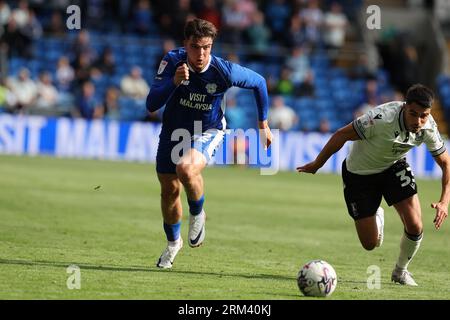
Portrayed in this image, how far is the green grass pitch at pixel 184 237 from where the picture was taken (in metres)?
9.22

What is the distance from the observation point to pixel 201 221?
34.4 feet

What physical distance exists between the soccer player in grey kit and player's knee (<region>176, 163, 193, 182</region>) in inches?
45.9

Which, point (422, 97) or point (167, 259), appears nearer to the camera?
point (422, 97)

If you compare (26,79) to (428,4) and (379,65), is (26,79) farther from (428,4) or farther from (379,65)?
(428,4)

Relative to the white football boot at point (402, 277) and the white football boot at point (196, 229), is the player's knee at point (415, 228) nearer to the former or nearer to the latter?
the white football boot at point (402, 277)

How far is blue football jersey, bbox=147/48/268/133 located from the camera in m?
10.2

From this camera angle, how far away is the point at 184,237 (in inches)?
530

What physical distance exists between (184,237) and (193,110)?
343cm

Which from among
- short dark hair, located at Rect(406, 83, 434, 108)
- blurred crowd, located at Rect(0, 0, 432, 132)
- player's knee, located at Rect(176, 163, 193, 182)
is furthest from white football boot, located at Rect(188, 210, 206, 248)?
blurred crowd, located at Rect(0, 0, 432, 132)

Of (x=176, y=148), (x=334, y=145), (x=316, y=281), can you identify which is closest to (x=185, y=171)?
(x=176, y=148)

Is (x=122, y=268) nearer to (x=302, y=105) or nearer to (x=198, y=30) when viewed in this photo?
(x=198, y=30)

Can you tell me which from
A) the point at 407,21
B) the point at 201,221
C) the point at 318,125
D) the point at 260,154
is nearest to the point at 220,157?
the point at 260,154
